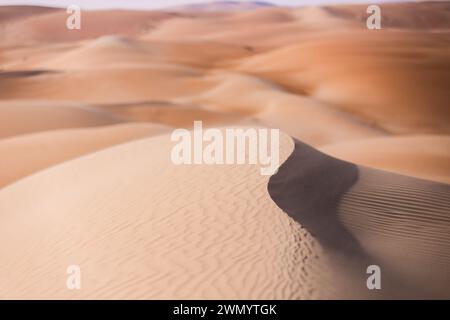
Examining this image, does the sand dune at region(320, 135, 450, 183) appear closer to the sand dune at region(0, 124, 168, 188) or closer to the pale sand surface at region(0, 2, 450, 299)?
the pale sand surface at region(0, 2, 450, 299)

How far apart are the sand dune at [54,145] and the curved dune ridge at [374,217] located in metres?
6.01

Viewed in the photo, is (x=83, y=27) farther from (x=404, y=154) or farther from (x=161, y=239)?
(x=161, y=239)

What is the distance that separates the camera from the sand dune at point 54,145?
11.7 metres

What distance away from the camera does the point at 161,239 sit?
5.58 metres

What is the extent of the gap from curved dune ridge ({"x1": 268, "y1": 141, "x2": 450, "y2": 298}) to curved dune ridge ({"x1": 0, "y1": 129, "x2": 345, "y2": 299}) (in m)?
0.41

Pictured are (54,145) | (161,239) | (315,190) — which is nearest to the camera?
(161,239)

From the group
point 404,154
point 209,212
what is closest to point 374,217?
point 209,212

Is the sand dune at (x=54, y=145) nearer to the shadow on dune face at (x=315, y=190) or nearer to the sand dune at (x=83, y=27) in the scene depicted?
the shadow on dune face at (x=315, y=190)

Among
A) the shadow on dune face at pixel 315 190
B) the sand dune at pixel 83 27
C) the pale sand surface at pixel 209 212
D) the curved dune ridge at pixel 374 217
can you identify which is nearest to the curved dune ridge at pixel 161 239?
the pale sand surface at pixel 209 212

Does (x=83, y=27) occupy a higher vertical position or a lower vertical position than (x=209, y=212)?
higher

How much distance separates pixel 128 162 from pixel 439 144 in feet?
30.1

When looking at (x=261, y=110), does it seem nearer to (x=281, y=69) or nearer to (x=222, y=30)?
(x=281, y=69)

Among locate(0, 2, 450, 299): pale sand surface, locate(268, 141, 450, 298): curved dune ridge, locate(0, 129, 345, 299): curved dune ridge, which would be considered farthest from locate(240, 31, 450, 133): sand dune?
locate(0, 129, 345, 299): curved dune ridge

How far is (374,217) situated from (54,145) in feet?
27.8
